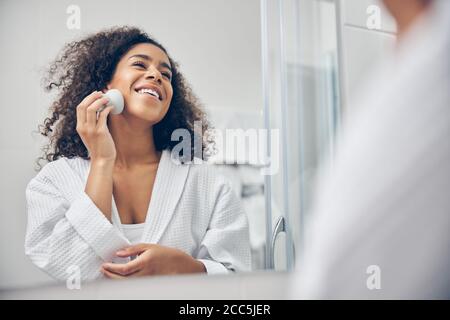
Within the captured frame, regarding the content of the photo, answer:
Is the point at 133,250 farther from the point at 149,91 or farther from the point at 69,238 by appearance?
the point at 149,91

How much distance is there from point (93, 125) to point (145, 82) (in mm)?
160

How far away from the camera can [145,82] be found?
44.2 inches

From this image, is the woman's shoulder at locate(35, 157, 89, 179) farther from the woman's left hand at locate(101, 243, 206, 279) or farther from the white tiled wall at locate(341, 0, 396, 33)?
the white tiled wall at locate(341, 0, 396, 33)

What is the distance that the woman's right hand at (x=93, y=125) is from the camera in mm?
1105

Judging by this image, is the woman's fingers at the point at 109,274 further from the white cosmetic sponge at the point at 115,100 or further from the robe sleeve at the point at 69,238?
the white cosmetic sponge at the point at 115,100

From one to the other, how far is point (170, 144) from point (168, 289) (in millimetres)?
349

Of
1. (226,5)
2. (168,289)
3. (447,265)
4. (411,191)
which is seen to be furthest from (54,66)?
(447,265)

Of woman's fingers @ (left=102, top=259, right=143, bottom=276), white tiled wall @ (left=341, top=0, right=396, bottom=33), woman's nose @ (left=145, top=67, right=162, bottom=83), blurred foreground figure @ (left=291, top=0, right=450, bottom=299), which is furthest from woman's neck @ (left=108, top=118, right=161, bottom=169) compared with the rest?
white tiled wall @ (left=341, top=0, right=396, bottom=33)

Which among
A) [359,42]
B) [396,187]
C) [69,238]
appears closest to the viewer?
[396,187]

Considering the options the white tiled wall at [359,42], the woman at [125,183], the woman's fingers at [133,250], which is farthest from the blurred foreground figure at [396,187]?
the woman's fingers at [133,250]

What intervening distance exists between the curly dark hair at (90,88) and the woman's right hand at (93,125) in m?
0.01

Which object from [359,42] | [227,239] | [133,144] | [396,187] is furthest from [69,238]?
[359,42]

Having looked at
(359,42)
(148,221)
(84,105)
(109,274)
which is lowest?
(109,274)

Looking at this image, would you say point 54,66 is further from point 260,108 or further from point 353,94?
point 353,94
